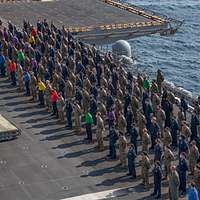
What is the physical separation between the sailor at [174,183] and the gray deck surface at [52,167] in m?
1.01

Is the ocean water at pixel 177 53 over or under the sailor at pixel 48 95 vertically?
under

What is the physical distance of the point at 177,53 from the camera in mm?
71500

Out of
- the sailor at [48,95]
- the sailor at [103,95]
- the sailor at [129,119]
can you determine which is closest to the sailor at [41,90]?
the sailor at [48,95]

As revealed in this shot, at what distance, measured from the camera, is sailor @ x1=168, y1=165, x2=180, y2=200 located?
26.3 m

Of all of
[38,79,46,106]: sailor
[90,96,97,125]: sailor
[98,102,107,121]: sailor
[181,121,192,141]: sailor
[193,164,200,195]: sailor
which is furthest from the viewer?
[38,79,46,106]: sailor

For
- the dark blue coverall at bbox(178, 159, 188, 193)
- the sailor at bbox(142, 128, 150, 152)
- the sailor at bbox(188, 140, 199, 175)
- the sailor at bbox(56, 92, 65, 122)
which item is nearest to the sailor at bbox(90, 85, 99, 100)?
the sailor at bbox(56, 92, 65, 122)

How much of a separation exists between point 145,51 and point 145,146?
42.4 meters

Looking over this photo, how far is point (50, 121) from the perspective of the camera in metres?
35.6

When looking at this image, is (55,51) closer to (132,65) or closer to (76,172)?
(132,65)

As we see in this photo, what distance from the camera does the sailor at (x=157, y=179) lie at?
2720cm

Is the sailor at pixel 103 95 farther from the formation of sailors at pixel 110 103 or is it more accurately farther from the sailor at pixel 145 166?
the sailor at pixel 145 166

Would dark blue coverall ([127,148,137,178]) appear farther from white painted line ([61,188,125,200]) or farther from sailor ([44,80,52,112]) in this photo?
sailor ([44,80,52,112])

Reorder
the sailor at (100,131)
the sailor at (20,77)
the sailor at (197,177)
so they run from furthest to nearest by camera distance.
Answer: the sailor at (20,77)
the sailor at (100,131)
the sailor at (197,177)

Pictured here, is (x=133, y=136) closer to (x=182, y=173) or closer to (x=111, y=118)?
(x=111, y=118)
